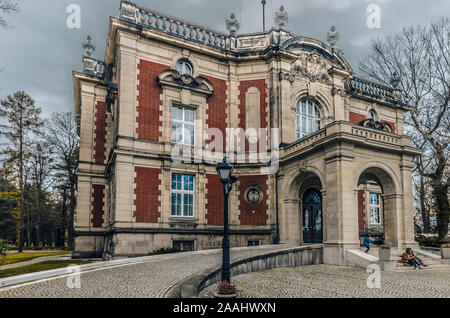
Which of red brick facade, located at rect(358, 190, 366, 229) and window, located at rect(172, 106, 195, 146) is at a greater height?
window, located at rect(172, 106, 195, 146)

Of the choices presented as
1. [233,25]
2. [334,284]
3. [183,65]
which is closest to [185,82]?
[183,65]

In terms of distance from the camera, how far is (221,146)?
20.9 meters

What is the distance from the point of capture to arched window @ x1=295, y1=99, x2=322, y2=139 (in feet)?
74.1

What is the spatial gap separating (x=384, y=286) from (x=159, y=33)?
16.2m

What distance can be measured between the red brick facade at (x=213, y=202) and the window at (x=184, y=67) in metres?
6.06

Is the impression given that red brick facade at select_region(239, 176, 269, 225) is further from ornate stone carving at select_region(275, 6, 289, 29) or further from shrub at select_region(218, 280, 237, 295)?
shrub at select_region(218, 280, 237, 295)

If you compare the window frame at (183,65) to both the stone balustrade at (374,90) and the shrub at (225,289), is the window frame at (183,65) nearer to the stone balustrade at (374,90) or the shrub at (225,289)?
the stone balustrade at (374,90)

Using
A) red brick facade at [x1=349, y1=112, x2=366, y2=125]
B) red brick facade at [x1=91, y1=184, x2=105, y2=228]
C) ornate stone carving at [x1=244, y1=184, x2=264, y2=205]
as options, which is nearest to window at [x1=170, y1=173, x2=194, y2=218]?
ornate stone carving at [x1=244, y1=184, x2=264, y2=205]

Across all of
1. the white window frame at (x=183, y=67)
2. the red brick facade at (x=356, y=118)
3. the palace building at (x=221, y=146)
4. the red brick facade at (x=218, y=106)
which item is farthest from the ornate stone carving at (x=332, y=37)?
the white window frame at (x=183, y=67)

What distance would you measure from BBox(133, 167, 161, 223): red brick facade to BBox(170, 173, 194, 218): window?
97 cm

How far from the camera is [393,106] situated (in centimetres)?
2820

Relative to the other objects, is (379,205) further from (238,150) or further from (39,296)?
(39,296)

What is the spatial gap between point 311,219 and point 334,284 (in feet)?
34.9
